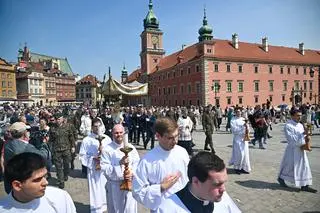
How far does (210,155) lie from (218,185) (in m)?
0.22

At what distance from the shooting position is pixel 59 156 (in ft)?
23.8

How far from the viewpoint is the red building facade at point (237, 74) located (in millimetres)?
48344

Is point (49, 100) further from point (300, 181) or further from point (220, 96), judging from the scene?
point (300, 181)

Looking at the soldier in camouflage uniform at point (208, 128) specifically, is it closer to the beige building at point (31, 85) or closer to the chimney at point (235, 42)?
the chimney at point (235, 42)

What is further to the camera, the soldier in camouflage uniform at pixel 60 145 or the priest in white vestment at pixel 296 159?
the soldier in camouflage uniform at pixel 60 145

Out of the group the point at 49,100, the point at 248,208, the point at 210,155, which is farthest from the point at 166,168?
the point at 49,100

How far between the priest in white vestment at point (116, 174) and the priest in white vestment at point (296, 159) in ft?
13.4

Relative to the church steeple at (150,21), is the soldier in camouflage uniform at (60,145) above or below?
below

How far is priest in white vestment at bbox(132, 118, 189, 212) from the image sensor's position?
282 cm

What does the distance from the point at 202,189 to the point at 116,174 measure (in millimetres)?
2582

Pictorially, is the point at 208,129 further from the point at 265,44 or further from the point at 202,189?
the point at 265,44

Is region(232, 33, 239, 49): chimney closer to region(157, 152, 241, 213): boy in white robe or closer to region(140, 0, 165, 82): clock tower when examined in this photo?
region(140, 0, 165, 82): clock tower

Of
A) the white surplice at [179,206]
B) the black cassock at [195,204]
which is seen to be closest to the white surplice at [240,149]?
the white surplice at [179,206]

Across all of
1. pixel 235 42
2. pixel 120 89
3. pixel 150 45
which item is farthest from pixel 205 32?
pixel 120 89
